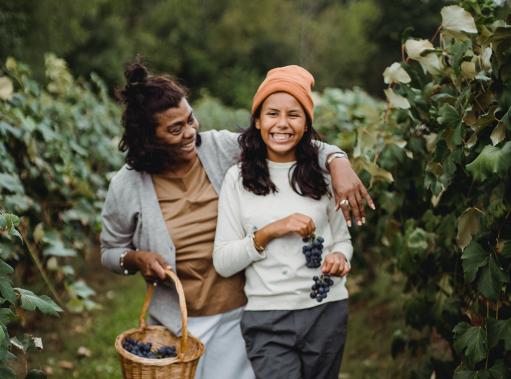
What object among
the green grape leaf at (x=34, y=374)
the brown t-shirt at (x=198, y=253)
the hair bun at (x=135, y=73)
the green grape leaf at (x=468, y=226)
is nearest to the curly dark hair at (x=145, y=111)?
the hair bun at (x=135, y=73)

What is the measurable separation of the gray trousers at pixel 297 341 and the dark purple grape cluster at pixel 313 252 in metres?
0.19

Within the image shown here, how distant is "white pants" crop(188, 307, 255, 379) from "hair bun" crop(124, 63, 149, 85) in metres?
1.00

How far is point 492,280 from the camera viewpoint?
2.01 metres

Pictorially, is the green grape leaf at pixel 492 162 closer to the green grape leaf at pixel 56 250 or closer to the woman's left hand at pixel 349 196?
the woman's left hand at pixel 349 196

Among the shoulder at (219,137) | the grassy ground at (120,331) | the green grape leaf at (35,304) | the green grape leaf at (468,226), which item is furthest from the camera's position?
the grassy ground at (120,331)

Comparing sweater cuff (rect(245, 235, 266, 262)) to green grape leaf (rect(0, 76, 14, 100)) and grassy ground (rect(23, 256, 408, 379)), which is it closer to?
green grape leaf (rect(0, 76, 14, 100))

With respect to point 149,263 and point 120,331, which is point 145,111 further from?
point 120,331

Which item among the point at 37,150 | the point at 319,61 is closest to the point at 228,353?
the point at 37,150

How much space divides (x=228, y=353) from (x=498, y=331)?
3.46ft

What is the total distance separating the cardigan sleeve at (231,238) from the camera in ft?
7.79

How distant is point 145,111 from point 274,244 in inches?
29.2

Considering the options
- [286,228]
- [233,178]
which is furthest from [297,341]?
[233,178]

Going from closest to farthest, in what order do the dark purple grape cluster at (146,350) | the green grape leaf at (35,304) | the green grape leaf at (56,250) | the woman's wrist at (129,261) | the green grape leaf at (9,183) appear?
the green grape leaf at (35,304)
the dark purple grape cluster at (146,350)
the woman's wrist at (129,261)
the green grape leaf at (9,183)
the green grape leaf at (56,250)

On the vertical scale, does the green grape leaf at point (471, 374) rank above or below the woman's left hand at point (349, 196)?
below
